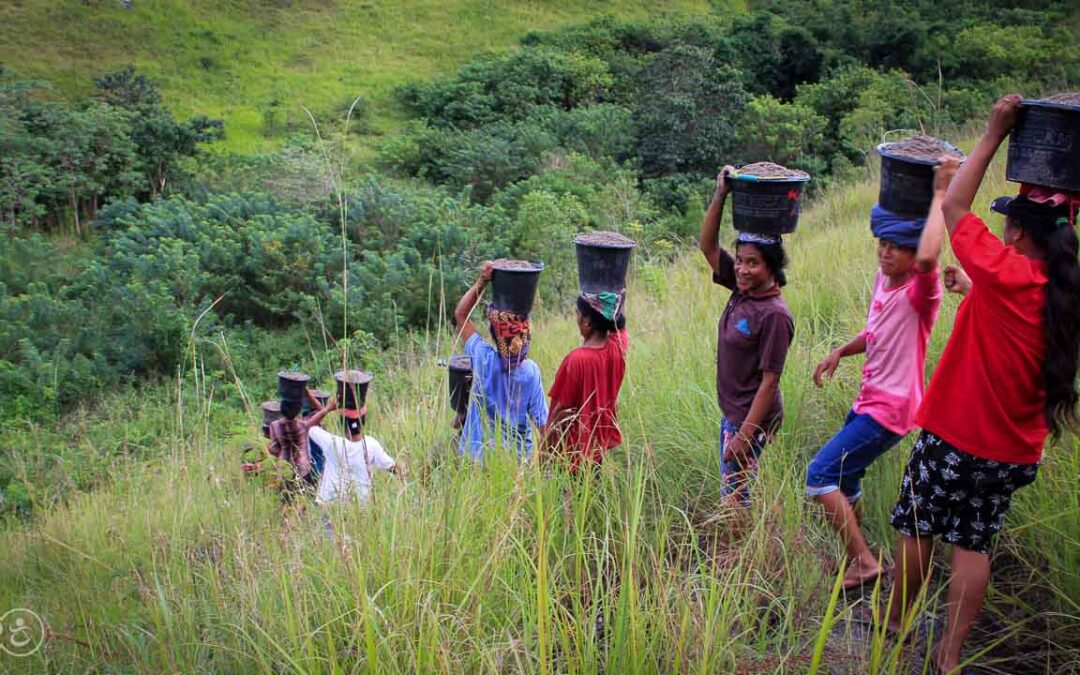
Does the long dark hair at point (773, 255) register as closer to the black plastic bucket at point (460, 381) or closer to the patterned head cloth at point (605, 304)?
the patterned head cloth at point (605, 304)

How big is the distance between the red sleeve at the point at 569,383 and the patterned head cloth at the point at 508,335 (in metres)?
0.47

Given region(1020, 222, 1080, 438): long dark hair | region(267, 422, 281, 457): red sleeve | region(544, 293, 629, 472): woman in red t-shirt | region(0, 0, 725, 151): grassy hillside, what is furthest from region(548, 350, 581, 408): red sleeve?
region(0, 0, 725, 151): grassy hillside

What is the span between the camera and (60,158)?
52.1 feet

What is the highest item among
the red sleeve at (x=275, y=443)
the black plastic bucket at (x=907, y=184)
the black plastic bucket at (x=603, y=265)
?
the black plastic bucket at (x=907, y=184)

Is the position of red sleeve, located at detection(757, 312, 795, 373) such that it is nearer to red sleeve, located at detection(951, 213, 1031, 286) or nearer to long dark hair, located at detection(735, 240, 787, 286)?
long dark hair, located at detection(735, 240, 787, 286)

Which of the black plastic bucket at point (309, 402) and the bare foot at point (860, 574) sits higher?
the bare foot at point (860, 574)

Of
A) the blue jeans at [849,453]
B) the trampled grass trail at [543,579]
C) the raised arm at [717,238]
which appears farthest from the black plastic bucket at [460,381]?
the blue jeans at [849,453]

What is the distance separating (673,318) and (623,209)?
8.35m

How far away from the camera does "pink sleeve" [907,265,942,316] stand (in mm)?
2781

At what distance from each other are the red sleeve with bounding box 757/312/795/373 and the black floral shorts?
611mm

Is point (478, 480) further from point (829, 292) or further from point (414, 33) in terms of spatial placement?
point (414, 33)

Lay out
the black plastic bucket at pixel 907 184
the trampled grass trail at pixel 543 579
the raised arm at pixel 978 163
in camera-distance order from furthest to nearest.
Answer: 1. the black plastic bucket at pixel 907 184
2. the raised arm at pixel 978 163
3. the trampled grass trail at pixel 543 579

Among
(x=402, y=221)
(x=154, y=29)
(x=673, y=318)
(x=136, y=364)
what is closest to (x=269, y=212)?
(x=402, y=221)

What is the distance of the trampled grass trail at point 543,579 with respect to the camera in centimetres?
212
